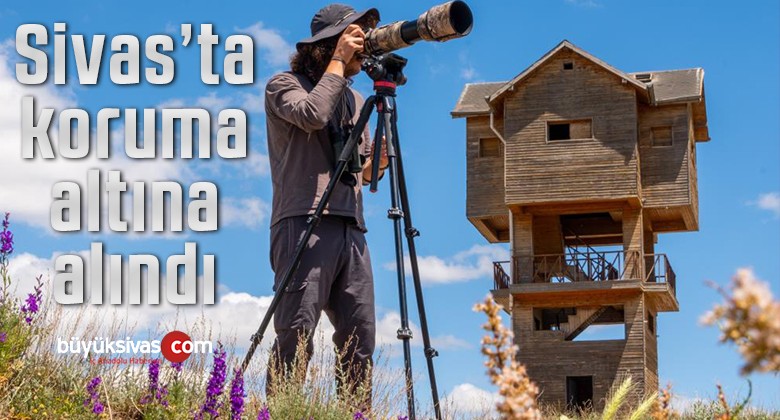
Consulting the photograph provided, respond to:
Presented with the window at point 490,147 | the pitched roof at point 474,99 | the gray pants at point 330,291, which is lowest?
the gray pants at point 330,291

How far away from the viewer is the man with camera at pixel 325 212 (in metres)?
4.94

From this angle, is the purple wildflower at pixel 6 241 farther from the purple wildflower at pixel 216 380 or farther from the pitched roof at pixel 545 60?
the pitched roof at pixel 545 60

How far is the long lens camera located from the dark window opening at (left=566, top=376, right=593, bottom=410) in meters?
19.1

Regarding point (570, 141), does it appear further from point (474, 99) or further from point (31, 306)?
point (31, 306)

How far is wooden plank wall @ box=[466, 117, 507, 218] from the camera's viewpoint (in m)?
25.6

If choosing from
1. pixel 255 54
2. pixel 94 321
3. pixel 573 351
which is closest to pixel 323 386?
pixel 94 321

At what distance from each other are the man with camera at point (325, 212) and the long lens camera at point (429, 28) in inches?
4.6

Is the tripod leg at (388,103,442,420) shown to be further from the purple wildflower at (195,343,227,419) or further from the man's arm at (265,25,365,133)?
the purple wildflower at (195,343,227,419)

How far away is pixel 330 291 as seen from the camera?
5.13m

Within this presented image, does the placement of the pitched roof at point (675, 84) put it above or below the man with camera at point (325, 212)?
above

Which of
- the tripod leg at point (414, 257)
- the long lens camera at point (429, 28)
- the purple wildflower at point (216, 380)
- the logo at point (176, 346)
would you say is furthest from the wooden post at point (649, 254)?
the purple wildflower at point (216, 380)

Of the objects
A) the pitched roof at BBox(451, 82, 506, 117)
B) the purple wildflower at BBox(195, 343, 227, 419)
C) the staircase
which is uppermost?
the pitched roof at BBox(451, 82, 506, 117)

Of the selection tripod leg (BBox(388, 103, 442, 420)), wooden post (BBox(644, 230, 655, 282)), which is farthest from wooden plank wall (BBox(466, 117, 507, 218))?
tripod leg (BBox(388, 103, 442, 420))

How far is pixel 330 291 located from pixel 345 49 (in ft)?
3.92
